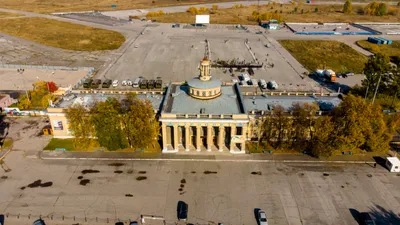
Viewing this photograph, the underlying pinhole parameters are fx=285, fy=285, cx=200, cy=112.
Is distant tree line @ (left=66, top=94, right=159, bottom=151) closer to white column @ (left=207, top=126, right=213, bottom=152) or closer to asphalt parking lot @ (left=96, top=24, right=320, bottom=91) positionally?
white column @ (left=207, top=126, right=213, bottom=152)

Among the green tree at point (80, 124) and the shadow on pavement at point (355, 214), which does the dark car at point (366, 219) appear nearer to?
the shadow on pavement at point (355, 214)

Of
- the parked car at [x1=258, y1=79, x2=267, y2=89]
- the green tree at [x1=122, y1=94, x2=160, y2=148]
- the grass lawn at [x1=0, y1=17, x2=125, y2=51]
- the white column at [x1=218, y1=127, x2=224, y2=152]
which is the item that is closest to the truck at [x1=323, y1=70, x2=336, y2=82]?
the parked car at [x1=258, y1=79, x2=267, y2=89]

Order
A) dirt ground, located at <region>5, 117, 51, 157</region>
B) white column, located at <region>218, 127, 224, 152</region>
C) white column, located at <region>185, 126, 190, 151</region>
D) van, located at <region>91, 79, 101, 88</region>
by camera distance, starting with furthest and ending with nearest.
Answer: van, located at <region>91, 79, 101, 88</region>, dirt ground, located at <region>5, 117, 51, 157</region>, white column, located at <region>218, 127, 224, 152</region>, white column, located at <region>185, 126, 190, 151</region>

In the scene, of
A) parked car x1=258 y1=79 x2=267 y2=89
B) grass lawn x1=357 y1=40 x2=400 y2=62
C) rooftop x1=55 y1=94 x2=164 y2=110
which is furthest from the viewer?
grass lawn x1=357 y1=40 x2=400 y2=62

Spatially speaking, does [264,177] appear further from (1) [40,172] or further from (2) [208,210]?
(1) [40,172]

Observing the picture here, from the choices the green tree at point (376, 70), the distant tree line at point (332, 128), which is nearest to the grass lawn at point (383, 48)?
the green tree at point (376, 70)

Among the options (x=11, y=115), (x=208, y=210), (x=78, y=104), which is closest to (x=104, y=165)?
(x=78, y=104)
